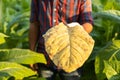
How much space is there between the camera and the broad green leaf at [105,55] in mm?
3434

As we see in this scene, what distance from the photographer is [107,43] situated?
3.80 m

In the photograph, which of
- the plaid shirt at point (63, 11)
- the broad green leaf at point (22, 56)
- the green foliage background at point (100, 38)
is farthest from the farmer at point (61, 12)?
the green foliage background at point (100, 38)

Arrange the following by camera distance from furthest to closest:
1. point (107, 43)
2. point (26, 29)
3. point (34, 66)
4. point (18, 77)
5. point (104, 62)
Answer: point (26, 29) → point (107, 43) → point (34, 66) → point (104, 62) → point (18, 77)

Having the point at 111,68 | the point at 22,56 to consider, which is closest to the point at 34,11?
the point at 22,56

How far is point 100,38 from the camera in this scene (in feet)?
13.2

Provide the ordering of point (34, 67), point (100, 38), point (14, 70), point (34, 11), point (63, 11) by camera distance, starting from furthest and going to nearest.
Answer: point (100, 38), point (34, 67), point (34, 11), point (63, 11), point (14, 70)

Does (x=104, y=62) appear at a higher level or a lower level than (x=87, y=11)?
lower

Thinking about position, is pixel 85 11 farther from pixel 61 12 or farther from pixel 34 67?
pixel 34 67

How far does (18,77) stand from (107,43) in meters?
1.05

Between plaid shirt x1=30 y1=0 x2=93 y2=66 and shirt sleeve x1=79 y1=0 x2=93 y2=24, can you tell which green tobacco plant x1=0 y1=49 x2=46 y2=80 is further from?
shirt sleeve x1=79 y1=0 x2=93 y2=24

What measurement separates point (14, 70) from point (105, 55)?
83 cm

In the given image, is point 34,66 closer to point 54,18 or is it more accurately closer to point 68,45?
point 54,18

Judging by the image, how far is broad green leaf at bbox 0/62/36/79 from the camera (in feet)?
9.79

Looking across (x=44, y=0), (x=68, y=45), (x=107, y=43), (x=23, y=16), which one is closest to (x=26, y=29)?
(x=23, y=16)
